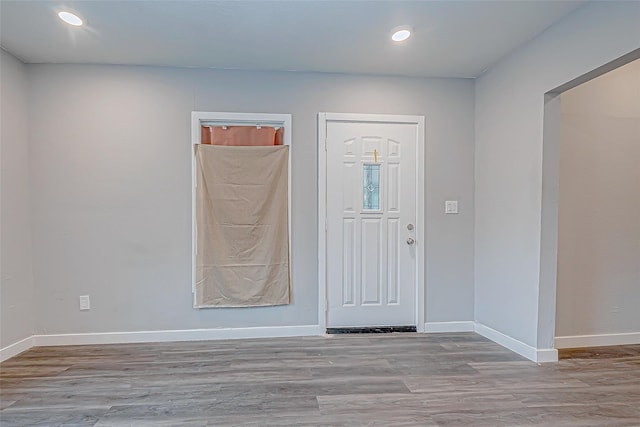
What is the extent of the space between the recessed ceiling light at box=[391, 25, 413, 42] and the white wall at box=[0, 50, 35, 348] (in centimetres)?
306

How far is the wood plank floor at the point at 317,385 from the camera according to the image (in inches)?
79.7

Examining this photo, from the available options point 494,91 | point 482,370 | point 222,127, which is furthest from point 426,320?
point 222,127

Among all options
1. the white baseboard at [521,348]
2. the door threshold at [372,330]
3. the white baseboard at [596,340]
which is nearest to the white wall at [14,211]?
the door threshold at [372,330]

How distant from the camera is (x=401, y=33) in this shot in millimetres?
2676

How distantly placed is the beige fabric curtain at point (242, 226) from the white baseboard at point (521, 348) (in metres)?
1.90

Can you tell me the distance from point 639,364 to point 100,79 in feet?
16.3

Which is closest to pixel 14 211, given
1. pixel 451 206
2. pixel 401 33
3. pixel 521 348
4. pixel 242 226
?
pixel 242 226

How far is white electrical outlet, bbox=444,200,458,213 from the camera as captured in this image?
357 centimetres

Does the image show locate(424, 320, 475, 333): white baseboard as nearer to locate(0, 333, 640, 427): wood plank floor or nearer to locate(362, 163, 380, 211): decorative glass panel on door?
locate(0, 333, 640, 427): wood plank floor

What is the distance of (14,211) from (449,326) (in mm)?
3980

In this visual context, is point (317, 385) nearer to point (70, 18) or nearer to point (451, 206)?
point (451, 206)

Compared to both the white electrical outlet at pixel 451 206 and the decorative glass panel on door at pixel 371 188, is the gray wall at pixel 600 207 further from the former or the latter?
the decorative glass panel on door at pixel 371 188

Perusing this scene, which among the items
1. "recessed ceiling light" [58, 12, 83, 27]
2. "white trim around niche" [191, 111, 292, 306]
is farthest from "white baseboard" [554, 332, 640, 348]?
"recessed ceiling light" [58, 12, 83, 27]

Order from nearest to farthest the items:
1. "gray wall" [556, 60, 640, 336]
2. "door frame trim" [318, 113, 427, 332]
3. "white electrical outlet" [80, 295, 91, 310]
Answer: "gray wall" [556, 60, 640, 336]
"white electrical outlet" [80, 295, 91, 310]
"door frame trim" [318, 113, 427, 332]
